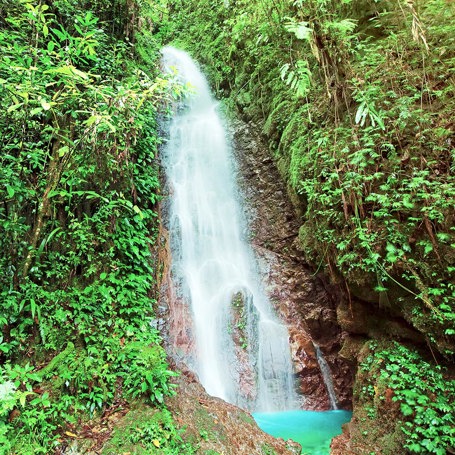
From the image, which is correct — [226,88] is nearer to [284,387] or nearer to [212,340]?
[212,340]

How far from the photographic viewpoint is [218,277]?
7262 millimetres

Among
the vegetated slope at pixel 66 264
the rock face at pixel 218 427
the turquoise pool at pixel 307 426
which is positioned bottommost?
the turquoise pool at pixel 307 426

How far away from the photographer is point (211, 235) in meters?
7.92

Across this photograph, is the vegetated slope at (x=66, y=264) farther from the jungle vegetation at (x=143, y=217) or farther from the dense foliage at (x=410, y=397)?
the dense foliage at (x=410, y=397)

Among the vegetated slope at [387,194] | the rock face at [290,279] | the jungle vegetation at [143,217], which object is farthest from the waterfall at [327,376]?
the jungle vegetation at [143,217]

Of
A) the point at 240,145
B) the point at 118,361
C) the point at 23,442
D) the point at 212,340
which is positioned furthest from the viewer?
the point at 240,145

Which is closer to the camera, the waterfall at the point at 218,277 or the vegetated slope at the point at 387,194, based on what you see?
the vegetated slope at the point at 387,194

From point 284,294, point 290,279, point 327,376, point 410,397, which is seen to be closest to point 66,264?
point 284,294

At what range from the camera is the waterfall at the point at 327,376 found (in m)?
5.88

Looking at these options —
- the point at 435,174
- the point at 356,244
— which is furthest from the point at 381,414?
the point at 435,174

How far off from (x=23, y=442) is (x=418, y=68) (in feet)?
21.6

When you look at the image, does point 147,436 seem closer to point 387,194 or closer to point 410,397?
point 410,397

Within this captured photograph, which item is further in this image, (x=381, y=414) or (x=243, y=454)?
(x=381, y=414)

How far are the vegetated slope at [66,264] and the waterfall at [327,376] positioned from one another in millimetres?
3331
